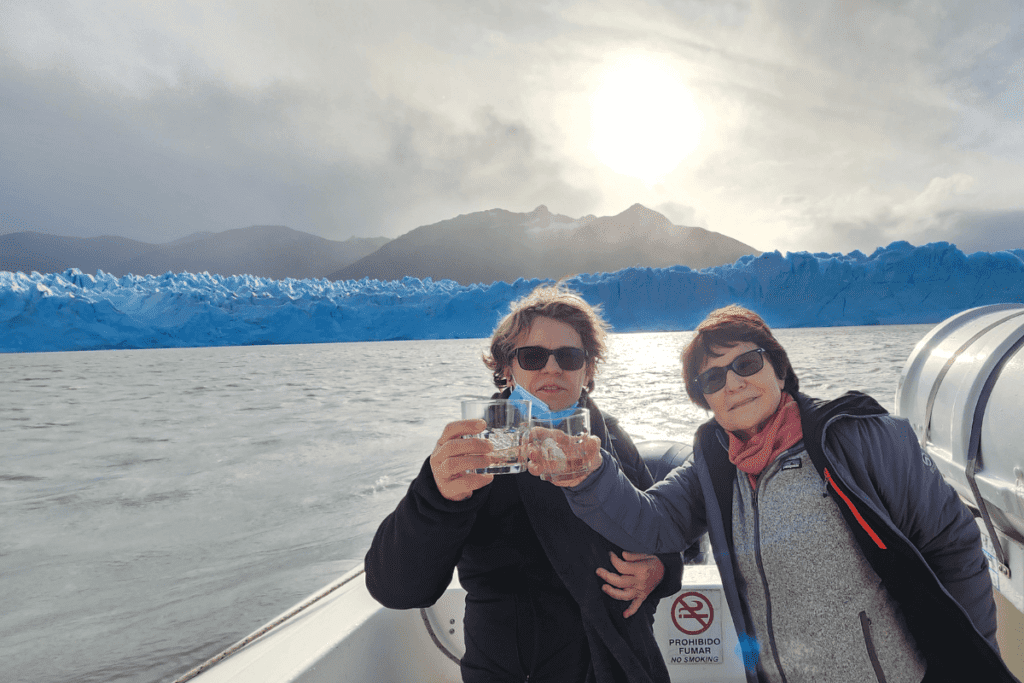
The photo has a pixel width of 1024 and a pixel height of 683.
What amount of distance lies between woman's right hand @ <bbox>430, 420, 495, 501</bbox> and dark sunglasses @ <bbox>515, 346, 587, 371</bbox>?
0.44m

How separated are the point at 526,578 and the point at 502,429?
1.37ft

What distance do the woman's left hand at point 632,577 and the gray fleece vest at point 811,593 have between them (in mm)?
219

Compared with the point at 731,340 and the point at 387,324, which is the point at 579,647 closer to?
the point at 731,340

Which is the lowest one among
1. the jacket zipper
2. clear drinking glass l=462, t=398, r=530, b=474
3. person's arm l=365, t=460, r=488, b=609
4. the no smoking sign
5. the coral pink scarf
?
the no smoking sign

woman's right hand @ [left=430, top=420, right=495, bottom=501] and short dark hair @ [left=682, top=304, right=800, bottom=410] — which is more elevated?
short dark hair @ [left=682, top=304, right=800, bottom=410]

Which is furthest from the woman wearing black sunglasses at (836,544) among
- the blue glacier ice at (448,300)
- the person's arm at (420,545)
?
the blue glacier ice at (448,300)

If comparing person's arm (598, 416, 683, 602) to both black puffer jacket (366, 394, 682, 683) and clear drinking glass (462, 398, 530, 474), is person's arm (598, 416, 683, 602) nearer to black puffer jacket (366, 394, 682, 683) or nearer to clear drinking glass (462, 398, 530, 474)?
black puffer jacket (366, 394, 682, 683)

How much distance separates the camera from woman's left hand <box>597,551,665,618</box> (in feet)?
3.78

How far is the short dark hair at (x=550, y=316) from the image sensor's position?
4.71ft

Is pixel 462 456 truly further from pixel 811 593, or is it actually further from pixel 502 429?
pixel 811 593

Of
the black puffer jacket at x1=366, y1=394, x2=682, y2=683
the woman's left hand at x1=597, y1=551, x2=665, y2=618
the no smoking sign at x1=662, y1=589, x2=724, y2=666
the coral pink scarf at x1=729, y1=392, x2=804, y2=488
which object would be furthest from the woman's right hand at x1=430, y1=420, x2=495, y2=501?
the no smoking sign at x1=662, y1=589, x2=724, y2=666

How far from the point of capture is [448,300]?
41.0m

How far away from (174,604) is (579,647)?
11.8 ft

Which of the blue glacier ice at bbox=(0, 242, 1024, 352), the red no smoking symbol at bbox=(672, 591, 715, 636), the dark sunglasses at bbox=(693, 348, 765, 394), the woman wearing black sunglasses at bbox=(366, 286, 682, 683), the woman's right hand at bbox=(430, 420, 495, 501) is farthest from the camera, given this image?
the blue glacier ice at bbox=(0, 242, 1024, 352)
